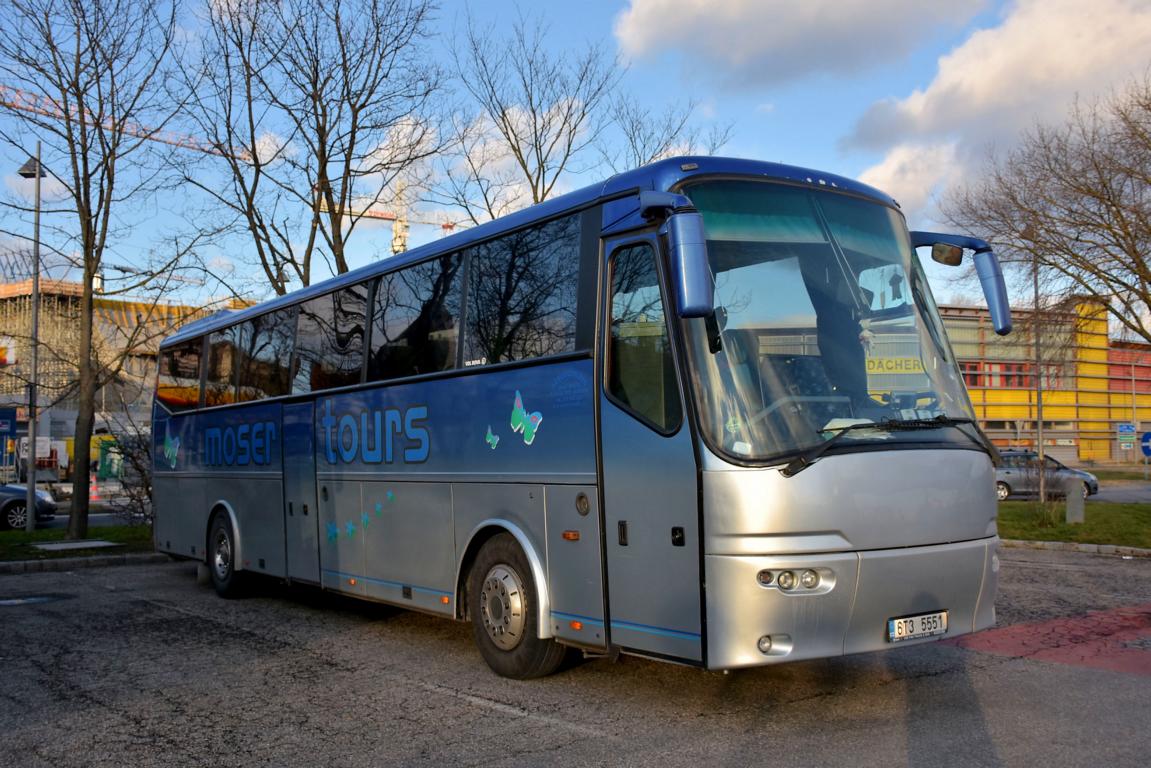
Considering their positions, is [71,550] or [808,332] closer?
[808,332]

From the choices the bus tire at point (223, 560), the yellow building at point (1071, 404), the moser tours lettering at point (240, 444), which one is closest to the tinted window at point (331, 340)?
the moser tours lettering at point (240, 444)

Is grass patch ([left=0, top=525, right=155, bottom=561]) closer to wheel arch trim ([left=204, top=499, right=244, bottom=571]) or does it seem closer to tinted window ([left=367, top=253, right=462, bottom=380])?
wheel arch trim ([left=204, top=499, right=244, bottom=571])

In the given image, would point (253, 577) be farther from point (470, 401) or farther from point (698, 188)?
point (698, 188)

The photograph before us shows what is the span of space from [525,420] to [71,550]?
1343 cm

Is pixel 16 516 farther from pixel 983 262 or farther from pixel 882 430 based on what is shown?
pixel 882 430

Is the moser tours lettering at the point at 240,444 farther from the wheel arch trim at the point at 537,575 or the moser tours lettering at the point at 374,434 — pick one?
the wheel arch trim at the point at 537,575

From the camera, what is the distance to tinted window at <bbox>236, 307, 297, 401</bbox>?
12.0 metres

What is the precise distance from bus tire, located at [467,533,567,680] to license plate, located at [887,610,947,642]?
245 centimetres

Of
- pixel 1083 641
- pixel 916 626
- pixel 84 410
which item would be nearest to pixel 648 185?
pixel 916 626

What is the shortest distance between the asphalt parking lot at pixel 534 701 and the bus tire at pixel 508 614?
0.54 ft

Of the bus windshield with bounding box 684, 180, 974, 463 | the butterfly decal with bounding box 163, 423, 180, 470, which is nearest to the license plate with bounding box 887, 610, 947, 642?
the bus windshield with bounding box 684, 180, 974, 463

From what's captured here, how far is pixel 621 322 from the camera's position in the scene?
705 centimetres

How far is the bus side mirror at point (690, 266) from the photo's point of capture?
19.2 feet

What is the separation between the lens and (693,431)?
248 inches
